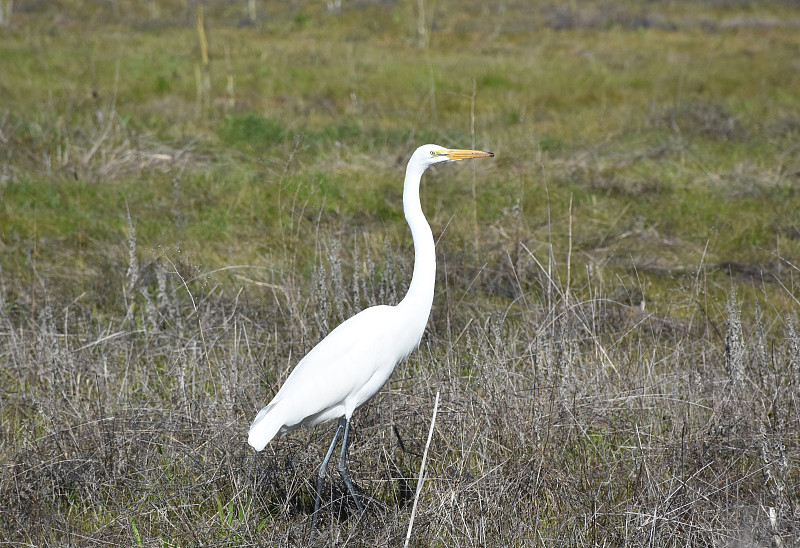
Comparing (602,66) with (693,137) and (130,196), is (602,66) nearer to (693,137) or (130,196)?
(693,137)

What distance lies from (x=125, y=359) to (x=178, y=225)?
2257 mm

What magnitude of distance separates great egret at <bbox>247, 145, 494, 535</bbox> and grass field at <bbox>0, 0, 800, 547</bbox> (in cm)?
28

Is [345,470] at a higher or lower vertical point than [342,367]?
lower

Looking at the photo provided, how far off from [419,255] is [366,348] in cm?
35

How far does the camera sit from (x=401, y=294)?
451 centimetres

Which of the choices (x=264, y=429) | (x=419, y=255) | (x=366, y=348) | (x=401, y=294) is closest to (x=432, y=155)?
(x=419, y=255)

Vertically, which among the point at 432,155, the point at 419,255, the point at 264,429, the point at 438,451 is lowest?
the point at 438,451

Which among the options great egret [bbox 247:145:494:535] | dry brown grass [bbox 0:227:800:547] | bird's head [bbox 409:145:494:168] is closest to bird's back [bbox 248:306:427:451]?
great egret [bbox 247:145:494:535]

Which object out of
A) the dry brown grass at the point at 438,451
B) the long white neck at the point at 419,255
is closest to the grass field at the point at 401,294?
the dry brown grass at the point at 438,451

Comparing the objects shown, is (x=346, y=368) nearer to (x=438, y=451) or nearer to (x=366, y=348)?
(x=366, y=348)

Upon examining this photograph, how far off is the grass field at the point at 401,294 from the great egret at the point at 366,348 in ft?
0.91

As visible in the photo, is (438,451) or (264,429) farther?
(438,451)

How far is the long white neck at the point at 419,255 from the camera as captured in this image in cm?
263

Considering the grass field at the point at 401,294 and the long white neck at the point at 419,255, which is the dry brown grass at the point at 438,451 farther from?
the long white neck at the point at 419,255
